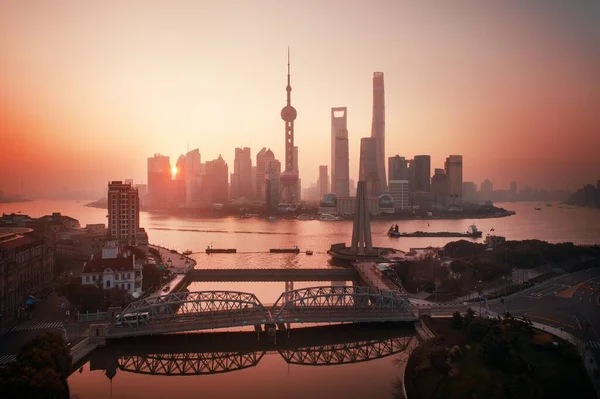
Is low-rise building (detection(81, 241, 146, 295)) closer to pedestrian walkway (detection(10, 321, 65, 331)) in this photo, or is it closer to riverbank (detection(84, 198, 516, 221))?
pedestrian walkway (detection(10, 321, 65, 331))

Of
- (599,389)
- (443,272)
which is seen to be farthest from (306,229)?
(599,389)

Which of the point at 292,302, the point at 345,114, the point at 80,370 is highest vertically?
the point at 345,114

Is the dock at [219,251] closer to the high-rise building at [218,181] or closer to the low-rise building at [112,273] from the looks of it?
the low-rise building at [112,273]

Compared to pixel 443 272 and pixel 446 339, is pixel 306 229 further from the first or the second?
pixel 446 339

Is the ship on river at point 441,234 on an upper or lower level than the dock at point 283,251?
upper

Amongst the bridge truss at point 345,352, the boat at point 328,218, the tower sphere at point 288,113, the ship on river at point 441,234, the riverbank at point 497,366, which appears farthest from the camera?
the tower sphere at point 288,113

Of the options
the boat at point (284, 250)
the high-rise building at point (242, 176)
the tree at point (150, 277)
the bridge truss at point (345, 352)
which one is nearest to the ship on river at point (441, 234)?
the boat at point (284, 250)
